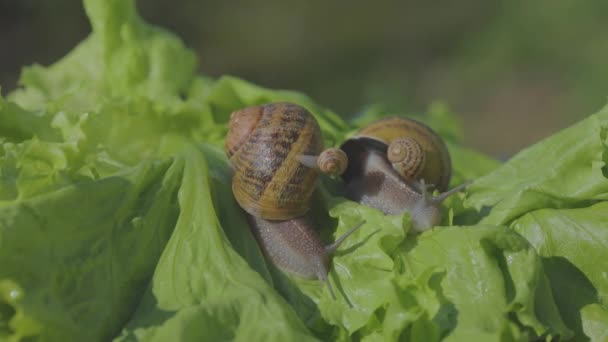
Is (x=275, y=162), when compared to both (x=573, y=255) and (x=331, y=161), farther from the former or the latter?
(x=573, y=255)

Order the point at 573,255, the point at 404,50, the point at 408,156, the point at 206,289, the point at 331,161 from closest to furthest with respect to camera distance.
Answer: the point at 206,289 < the point at 573,255 < the point at 331,161 < the point at 408,156 < the point at 404,50

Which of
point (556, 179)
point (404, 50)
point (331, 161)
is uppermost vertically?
point (556, 179)

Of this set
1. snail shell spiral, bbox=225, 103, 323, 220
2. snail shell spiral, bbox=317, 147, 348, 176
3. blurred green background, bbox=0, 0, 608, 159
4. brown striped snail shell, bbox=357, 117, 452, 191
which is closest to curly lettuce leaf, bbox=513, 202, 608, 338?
brown striped snail shell, bbox=357, 117, 452, 191

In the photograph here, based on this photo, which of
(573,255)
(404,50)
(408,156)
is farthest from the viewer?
(404,50)

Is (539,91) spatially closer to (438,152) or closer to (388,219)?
(438,152)

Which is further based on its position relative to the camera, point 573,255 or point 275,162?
point 275,162

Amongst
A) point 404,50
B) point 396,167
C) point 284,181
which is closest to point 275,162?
point 284,181

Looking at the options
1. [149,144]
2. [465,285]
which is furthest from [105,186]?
[465,285]

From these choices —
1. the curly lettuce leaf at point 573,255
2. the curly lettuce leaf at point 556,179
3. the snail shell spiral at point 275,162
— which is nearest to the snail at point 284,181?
the snail shell spiral at point 275,162

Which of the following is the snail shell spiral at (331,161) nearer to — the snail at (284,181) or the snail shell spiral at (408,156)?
the snail at (284,181)
